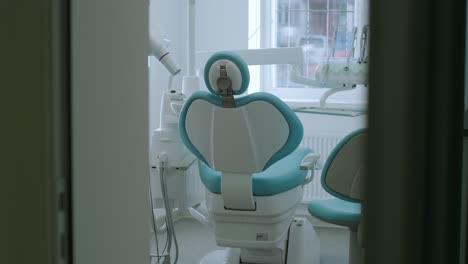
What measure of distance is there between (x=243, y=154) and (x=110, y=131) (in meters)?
1.45

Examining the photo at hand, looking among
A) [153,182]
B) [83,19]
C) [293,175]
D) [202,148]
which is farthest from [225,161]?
[83,19]

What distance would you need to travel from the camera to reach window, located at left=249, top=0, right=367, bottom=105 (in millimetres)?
4711

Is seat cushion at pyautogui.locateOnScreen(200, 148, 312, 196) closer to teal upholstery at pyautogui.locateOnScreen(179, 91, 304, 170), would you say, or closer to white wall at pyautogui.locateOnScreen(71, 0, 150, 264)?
teal upholstery at pyautogui.locateOnScreen(179, 91, 304, 170)

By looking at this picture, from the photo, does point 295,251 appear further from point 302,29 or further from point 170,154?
point 302,29

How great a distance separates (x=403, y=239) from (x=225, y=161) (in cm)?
193

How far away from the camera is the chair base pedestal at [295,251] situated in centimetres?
281

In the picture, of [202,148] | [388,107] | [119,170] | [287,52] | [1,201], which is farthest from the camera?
[287,52]

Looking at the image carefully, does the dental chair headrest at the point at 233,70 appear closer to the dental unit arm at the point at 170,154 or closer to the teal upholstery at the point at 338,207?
the teal upholstery at the point at 338,207

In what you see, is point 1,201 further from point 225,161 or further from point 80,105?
point 225,161

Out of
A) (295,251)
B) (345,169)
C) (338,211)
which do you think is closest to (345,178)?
(345,169)

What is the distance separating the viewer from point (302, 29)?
4.79m

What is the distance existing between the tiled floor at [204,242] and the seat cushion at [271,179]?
2.10 feet

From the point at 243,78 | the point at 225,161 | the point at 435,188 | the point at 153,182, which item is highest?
the point at 243,78

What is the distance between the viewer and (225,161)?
246 cm
